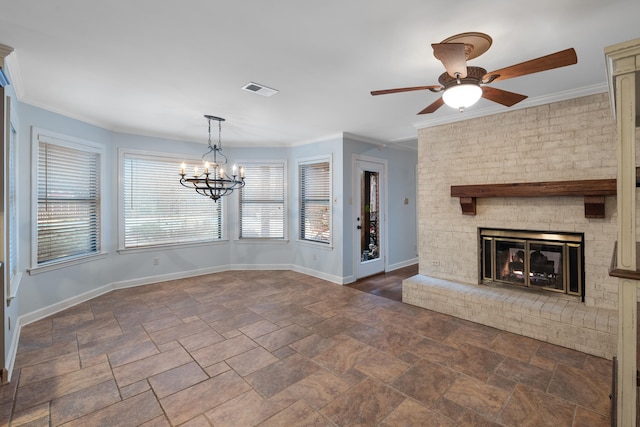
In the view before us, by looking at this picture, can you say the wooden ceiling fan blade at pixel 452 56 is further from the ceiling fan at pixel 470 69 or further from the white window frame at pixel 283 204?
the white window frame at pixel 283 204

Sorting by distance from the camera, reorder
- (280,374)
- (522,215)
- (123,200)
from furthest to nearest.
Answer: (123,200) < (522,215) < (280,374)

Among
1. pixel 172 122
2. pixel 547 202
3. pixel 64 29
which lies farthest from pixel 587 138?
pixel 172 122

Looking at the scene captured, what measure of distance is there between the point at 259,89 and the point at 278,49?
84 centimetres

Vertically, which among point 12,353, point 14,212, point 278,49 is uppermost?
point 278,49

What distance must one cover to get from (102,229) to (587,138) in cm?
619

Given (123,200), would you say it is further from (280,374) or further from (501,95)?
(501,95)

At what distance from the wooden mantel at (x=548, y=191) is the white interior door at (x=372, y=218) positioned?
191 centimetres

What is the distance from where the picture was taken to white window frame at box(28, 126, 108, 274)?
3.43 meters

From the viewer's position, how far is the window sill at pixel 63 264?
11.4 ft

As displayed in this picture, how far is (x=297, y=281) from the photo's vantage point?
512cm

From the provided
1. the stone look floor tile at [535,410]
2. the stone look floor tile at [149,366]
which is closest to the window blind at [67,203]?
the stone look floor tile at [149,366]

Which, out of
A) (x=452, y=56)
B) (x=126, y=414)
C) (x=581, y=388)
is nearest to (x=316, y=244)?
(x=126, y=414)

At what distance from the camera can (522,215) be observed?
136 inches

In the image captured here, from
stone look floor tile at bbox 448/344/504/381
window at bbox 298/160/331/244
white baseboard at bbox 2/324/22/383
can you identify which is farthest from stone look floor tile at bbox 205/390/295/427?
window at bbox 298/160/331/244
